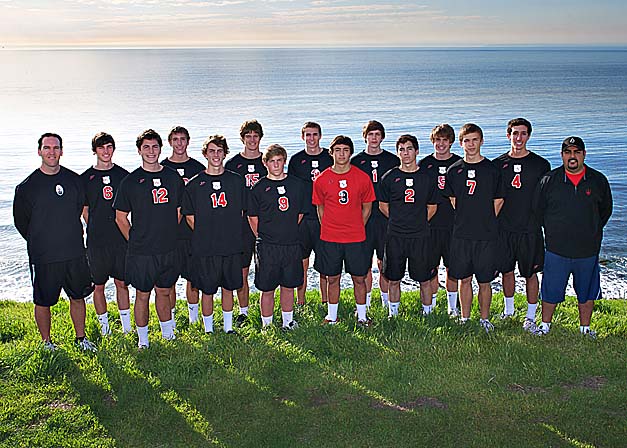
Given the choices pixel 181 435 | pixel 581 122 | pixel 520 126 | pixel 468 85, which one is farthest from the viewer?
pixel 468 85

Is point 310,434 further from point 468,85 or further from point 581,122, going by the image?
point 468,85

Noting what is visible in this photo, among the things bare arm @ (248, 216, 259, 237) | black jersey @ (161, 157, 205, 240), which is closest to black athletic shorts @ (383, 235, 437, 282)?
bare arm @ (248, 216, 259, 237)

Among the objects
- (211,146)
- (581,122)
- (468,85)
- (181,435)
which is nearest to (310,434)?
(181,435)

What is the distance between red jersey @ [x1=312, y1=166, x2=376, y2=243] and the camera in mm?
8375

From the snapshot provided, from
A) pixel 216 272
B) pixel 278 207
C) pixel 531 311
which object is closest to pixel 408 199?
pixel 278 207

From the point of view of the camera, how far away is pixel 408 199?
337 inches

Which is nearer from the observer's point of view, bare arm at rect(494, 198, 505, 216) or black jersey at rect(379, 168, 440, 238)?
bare arm at rect(494, 198, 505, 216)

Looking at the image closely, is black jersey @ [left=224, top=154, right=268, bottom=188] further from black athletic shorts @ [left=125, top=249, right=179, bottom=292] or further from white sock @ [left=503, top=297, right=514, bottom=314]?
white sock @ [left=503, top=297, right=514, bottom=314]

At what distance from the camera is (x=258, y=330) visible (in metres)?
8.63

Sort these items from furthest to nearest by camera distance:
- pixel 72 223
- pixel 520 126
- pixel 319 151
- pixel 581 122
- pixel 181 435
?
pixel 581 122 → pixel 319 151 → pixel 520 126 → pixel 72 223 → pixel 181 435

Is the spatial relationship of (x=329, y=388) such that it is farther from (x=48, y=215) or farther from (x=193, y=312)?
(x=48, y=215)

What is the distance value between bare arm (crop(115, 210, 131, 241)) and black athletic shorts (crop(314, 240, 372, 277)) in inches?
91.9

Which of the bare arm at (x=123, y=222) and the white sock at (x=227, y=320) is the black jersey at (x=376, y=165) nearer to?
the white sock at (x=227, y=320)

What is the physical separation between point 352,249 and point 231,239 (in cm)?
149
